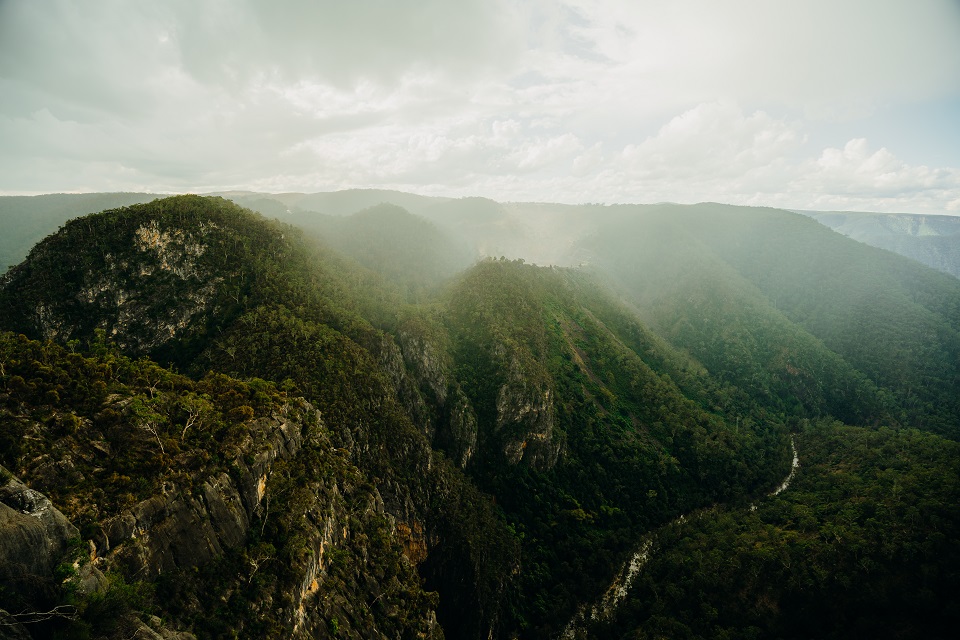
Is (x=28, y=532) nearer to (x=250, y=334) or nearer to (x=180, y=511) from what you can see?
(x=180, y=511)

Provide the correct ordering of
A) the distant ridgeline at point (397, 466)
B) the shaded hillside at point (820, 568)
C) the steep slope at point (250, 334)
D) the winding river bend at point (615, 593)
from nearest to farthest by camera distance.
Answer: the distant ridgeline at point (397, 466) < the shaded hillside at point (820, 568) < the steep slope at point (250, 334) < the winding river bend at point (615, 593)

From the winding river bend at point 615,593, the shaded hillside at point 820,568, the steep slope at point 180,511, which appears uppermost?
the steep slope at point 180,511

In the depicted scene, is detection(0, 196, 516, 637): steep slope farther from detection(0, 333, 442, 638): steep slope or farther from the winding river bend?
the winding river bend

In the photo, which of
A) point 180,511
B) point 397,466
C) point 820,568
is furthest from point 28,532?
point 820,568

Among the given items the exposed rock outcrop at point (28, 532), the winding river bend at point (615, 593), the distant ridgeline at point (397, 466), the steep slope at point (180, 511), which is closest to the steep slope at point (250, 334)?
the distant ridgeline at point (397, 466)

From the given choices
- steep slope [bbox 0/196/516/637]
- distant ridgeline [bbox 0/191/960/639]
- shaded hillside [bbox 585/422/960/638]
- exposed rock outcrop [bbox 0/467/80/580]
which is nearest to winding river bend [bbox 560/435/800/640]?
distant ridgeline [bbox 0/191/960/639]

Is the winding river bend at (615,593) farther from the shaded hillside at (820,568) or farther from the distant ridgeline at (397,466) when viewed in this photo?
the shaded hillside at (820,568)
